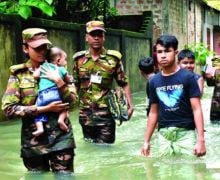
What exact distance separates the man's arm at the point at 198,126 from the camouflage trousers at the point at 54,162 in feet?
3.85

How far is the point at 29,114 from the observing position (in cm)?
538

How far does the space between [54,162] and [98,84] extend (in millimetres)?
2818

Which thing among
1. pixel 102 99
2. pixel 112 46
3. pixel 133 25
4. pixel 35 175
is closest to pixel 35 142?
pixel 35 175

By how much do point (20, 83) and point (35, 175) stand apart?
0.99m

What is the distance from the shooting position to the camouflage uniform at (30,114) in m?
5.43

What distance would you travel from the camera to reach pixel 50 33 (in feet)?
44.4

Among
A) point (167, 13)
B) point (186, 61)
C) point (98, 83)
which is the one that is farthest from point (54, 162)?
point (167, 13)

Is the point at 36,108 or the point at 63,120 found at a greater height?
the point at 36,108

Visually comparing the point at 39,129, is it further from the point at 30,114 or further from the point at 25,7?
the point at 25,7

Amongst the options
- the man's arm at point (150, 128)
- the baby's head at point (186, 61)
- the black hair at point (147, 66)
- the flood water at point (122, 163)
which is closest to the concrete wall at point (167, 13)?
the black hair at point (147, 66)

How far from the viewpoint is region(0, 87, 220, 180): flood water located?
638cm

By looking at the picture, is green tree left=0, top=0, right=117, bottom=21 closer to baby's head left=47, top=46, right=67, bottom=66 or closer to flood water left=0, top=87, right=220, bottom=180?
flood water left=0, top=87, right=220, bottom=180

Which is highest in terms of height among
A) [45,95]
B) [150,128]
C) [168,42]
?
[168,42]

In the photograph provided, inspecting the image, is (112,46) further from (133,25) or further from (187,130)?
(187,130)
